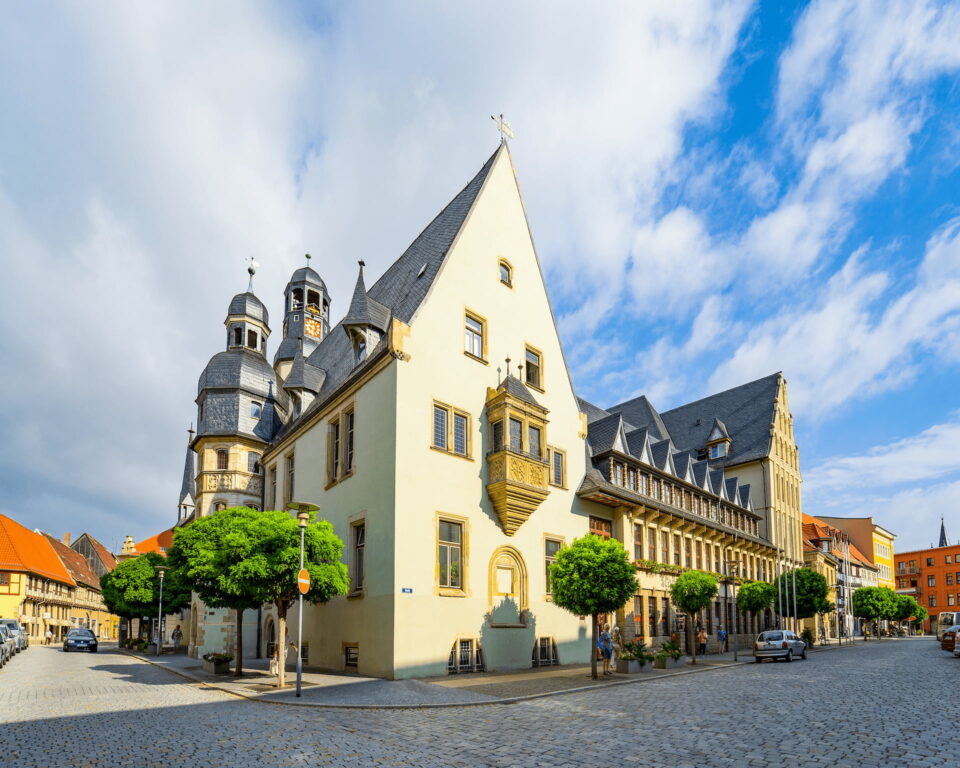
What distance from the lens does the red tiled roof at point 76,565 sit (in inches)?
3708

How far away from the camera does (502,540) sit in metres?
26.8

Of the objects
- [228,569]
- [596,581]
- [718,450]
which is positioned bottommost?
[596,581]

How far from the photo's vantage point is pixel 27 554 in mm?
71188

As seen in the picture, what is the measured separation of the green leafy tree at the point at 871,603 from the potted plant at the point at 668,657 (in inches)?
2391

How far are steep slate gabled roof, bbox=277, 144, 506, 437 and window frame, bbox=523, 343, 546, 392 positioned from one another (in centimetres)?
564

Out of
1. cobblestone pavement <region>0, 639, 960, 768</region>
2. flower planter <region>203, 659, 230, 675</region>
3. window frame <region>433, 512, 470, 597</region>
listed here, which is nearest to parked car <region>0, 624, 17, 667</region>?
flower planter <region>203, 659, 230, 675</region>

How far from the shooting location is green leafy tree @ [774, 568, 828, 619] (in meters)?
50.4

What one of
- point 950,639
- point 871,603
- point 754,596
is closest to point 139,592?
point 754,596

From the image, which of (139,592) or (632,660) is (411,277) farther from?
(139,592)

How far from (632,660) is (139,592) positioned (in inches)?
1493

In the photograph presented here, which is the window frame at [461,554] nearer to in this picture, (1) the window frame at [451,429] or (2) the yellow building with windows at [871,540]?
(1) the window frame at [451,429]

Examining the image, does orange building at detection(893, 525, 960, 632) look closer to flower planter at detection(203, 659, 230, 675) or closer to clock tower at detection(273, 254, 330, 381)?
clock tower at detection(273, 254, 330, 381)

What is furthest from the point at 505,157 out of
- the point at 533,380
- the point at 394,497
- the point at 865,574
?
the point at 865,574

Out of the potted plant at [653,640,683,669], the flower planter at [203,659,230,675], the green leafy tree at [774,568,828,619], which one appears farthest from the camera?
the green leafy tree at [774,568,828,619]
